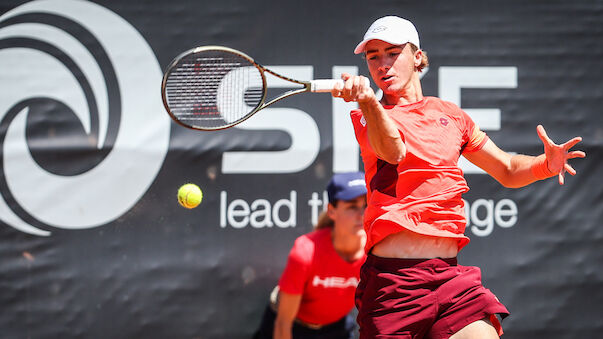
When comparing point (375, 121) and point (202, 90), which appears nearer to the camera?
point (375, 121)

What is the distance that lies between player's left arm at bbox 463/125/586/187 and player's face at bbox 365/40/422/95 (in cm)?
43

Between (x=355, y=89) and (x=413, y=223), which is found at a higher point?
(x=355, y=89)

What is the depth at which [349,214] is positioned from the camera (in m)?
3.47

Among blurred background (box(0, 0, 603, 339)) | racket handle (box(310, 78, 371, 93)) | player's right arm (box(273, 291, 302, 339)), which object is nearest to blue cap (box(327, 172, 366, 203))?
blurred background (box(0, 0, 603, 339))

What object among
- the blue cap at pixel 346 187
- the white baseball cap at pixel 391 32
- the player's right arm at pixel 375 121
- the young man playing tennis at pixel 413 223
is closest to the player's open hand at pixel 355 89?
the player's right arm at pixel 375 121

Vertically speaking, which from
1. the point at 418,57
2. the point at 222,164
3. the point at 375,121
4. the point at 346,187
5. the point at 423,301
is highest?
the point at 418,57

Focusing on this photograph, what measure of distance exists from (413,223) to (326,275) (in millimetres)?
1254

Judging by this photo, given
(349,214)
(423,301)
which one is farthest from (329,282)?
→ (423,301)

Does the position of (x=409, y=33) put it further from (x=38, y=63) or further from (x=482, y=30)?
(x=38, y=63)

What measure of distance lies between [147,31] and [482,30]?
69.5 inches

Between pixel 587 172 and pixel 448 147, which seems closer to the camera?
pixel 448 147

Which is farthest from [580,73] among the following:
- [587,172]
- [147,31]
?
[147,31]

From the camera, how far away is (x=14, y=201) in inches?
143

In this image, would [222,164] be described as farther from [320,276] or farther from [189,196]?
[320,276]
